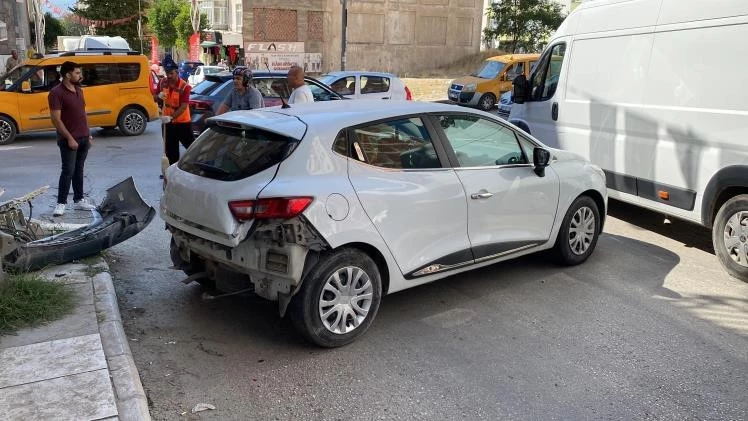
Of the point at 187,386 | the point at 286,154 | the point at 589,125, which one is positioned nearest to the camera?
the point at 187,386

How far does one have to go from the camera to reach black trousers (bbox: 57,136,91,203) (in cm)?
732

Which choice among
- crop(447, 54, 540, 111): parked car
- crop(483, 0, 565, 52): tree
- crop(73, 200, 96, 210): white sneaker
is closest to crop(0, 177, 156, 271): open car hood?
crop(73, 200, 96, 210): white sneaker

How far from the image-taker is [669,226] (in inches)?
306

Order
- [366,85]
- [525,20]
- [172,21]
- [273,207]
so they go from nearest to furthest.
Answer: [273,207], [366,85], [525,20], [172,21]

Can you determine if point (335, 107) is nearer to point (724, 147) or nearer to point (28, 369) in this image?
point (28, 369)

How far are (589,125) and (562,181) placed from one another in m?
2.31

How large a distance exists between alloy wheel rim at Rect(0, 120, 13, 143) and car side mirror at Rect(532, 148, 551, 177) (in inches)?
469

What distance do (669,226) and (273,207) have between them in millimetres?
5798

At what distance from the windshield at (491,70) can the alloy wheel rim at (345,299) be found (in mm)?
18462

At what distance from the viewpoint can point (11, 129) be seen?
1309 cm

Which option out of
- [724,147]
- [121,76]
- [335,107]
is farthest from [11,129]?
[724,147]

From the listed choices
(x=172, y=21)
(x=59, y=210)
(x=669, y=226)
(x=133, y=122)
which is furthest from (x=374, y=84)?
(x=172, y=21)

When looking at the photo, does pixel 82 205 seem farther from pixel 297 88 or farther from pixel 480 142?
pixel 480 142

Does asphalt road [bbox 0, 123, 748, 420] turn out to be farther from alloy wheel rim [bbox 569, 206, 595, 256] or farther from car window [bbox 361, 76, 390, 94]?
car window [bbox 361, 76, 390, 94]
